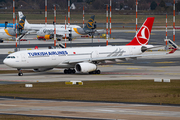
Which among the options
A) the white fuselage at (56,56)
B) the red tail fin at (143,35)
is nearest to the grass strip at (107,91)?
the white fuselage at (56,56)

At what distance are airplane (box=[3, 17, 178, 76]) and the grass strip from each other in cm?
874

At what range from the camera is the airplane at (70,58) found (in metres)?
51.3

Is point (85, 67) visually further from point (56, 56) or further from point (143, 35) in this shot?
point (143, 35)

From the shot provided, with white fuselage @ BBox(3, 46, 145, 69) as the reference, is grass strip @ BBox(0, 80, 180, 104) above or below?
below

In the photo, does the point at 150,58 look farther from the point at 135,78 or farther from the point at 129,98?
the point at 129,98

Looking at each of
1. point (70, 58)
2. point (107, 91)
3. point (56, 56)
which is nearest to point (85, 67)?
point (70, 58)

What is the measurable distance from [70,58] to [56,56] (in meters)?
2.30

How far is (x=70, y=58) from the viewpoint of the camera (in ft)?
179

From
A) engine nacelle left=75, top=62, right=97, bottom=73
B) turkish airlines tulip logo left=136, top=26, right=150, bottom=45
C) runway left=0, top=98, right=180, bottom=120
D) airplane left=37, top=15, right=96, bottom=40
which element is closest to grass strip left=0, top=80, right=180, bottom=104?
runway left=0, top=98, right=180, bottom=120

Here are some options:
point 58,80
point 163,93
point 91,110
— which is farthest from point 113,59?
point 91,110

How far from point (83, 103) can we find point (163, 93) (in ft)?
27.9

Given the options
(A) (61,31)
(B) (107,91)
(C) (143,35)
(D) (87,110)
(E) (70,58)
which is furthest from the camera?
(A) (61,31)

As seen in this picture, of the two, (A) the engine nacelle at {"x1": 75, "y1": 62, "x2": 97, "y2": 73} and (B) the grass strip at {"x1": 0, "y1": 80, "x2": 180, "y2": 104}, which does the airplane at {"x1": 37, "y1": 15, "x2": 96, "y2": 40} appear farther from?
(B) the grass strip at {"x1": 0, "y1": 80, "x2": 180, "y2": 104}

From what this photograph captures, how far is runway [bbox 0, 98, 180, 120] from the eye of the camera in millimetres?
24844
